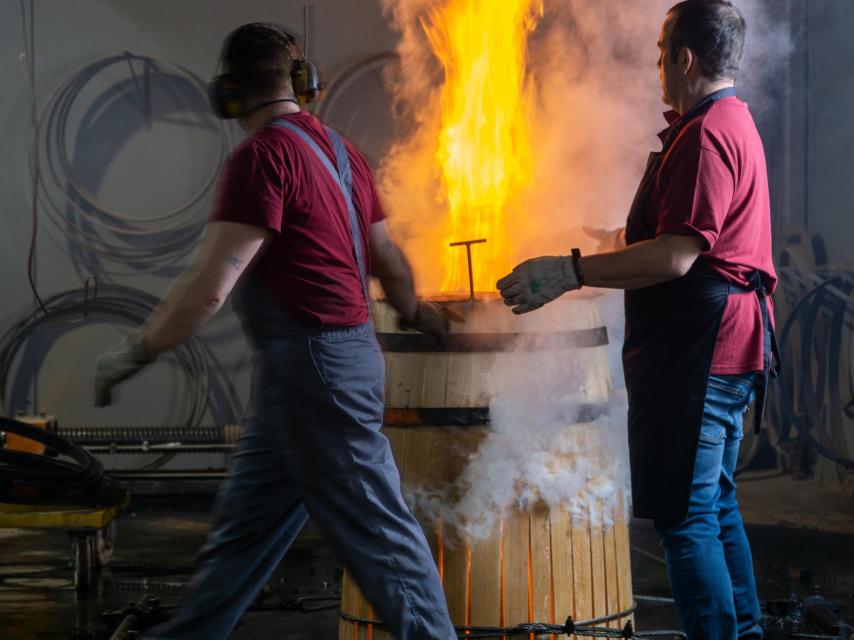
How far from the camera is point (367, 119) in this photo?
7.05 metres

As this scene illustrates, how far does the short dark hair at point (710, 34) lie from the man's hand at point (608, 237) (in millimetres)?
703

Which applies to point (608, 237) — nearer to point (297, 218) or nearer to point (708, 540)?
point (708, 540)

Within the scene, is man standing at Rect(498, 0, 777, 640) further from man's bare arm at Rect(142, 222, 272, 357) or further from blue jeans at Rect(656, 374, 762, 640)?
man's bare arm at Rect(142, 222, 272, 357)

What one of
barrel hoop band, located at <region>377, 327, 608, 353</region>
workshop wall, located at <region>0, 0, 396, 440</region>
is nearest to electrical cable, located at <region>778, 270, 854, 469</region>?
workshop wall, located at <region>0, 0, 396, 440</region>

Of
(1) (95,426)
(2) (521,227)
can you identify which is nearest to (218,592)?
(2) (521,227)

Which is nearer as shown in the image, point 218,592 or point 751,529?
point 218,592

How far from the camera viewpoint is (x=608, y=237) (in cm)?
353

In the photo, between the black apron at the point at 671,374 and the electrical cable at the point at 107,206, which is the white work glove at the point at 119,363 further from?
the electrical cable at the point at 107,206

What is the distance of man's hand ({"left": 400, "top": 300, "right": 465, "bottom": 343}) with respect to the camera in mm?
2977

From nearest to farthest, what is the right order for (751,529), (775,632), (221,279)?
(221,279) < (775,632) < (751,529)

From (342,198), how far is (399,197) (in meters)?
3.22

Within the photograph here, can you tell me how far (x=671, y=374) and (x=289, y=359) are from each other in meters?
1.02

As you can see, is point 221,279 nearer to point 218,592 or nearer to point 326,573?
point 218,592

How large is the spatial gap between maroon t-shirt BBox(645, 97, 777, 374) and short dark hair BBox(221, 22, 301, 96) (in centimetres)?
105
